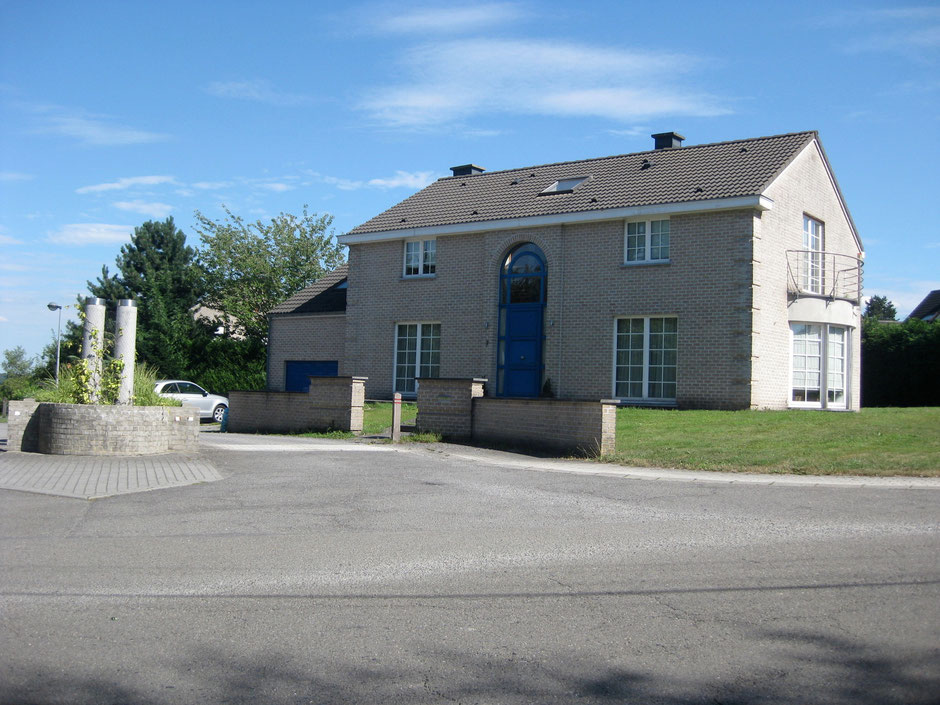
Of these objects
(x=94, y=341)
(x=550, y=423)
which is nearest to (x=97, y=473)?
(x=94, y=341)

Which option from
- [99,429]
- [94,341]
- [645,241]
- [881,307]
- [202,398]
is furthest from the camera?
[881,307]

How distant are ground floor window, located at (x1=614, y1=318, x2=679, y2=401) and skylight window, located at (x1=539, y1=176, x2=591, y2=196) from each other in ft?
15.9

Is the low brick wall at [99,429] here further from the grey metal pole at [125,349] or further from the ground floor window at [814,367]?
the ground floor window at [814,367]

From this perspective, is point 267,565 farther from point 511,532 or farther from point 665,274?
point 665,274

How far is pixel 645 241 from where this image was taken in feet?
77.2

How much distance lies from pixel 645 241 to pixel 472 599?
18.7m

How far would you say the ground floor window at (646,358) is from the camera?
23.0 m

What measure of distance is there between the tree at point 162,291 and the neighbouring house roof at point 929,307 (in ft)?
130

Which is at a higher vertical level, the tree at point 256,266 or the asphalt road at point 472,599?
the tree at point 256,266

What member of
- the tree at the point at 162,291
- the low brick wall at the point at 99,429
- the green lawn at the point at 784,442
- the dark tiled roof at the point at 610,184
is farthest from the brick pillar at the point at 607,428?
the tree at the point at 162,291

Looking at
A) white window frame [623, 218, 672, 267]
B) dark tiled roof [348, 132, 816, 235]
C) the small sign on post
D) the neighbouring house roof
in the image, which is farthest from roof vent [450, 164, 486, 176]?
the neighbouring house roof

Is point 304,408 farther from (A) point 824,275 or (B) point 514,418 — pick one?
(A) point 824,275

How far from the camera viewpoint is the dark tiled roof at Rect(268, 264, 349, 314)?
31.2 metres

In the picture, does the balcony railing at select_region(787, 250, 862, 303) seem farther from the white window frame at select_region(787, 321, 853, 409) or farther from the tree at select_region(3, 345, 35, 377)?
the tree at select_region(3, 345, 35, 377)
